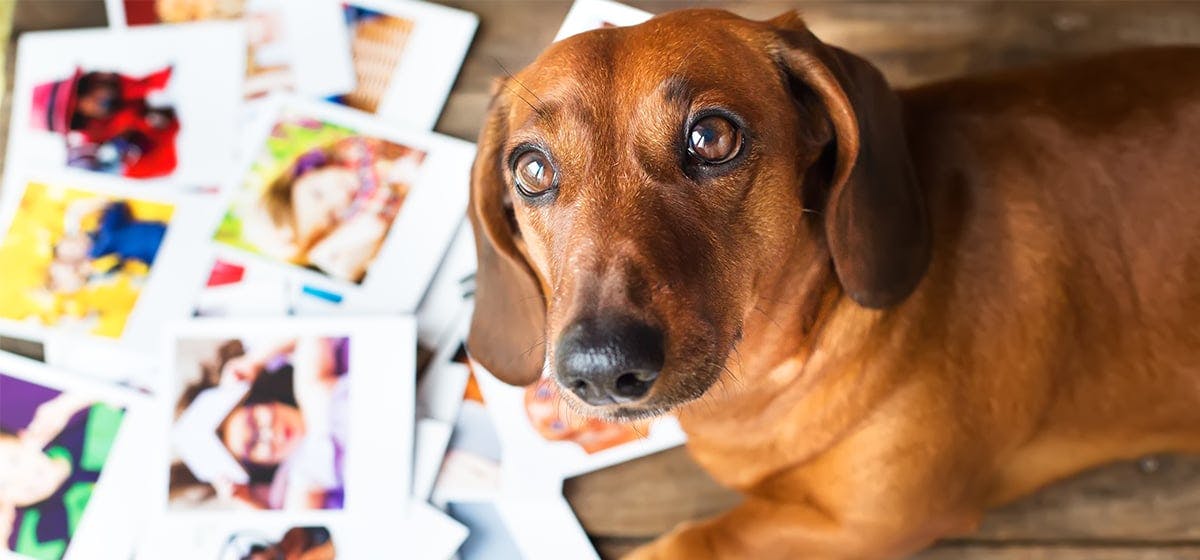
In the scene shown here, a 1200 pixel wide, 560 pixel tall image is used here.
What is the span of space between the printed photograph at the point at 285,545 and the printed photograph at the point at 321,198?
49 cm

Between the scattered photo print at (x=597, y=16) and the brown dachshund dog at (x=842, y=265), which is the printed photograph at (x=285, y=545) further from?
the scattered photo print at (x=597, y=16)

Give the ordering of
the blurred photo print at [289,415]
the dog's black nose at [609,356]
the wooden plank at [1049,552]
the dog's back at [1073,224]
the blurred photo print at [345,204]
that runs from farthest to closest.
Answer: the blurred photo print at [345,204], the blurred photo print at [289,415], the wooden plank at [1049,552], the dog's back at [1073,224], the dog's black nose at [609,356]

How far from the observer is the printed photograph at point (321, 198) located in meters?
2.05

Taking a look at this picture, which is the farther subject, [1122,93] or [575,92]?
[1122,93]

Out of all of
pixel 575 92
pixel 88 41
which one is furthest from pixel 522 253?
pixel 88 41

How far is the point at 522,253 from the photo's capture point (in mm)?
1493

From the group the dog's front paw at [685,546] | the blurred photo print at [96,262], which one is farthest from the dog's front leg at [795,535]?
the blurred photo print at [96,262]

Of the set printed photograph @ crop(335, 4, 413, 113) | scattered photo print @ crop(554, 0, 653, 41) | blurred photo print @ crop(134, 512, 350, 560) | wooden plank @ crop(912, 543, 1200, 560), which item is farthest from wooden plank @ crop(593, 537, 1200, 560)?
printed photograph @ crop(335, 4, 413, 113)

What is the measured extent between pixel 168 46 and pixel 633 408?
1.49m

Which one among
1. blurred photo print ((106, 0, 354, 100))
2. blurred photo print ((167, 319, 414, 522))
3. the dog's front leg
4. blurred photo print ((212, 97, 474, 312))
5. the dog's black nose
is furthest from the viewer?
blurred photo print ((106, 0, 354, 100))

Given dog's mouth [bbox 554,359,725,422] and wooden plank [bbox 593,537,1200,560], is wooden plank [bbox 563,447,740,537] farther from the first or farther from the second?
dog's mouth [bbox 554,359,725,422]

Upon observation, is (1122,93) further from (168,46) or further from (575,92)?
(168,46)

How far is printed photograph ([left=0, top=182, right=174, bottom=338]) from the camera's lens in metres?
2.04

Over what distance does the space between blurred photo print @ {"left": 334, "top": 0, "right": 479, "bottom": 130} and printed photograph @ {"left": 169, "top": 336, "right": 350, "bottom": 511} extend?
506 mm
